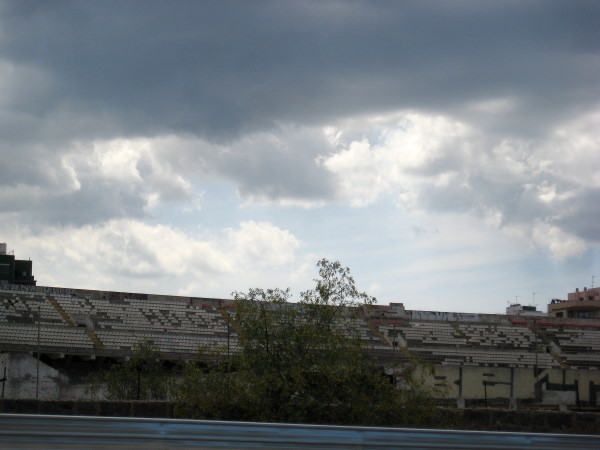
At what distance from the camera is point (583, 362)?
58719mm

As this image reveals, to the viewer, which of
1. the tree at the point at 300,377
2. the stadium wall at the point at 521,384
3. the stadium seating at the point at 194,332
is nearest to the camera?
the tree at the point at 300,377

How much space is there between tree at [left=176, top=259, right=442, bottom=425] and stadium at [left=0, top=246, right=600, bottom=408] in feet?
45.2

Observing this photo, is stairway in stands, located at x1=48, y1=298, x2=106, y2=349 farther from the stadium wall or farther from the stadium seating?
the stadium wall

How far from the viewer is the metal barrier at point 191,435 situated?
29.5 feet

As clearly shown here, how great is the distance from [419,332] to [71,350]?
2870 centimetres

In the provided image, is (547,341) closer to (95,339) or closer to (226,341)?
(226,341)

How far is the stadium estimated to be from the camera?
44281 millimetres

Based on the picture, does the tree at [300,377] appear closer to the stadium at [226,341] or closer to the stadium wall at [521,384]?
the stadium at [226,341]

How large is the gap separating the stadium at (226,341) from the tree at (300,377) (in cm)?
1376

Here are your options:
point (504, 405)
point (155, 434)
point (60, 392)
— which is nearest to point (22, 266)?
point (60, 392)

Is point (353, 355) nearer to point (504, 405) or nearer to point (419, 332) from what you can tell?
point (504, 405)

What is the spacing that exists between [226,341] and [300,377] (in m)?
29.2

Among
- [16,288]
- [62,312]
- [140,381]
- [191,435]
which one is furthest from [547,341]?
[191,435]

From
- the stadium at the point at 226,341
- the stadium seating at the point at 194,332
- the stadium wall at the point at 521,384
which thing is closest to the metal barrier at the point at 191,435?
the stadium at the point at 226,341
